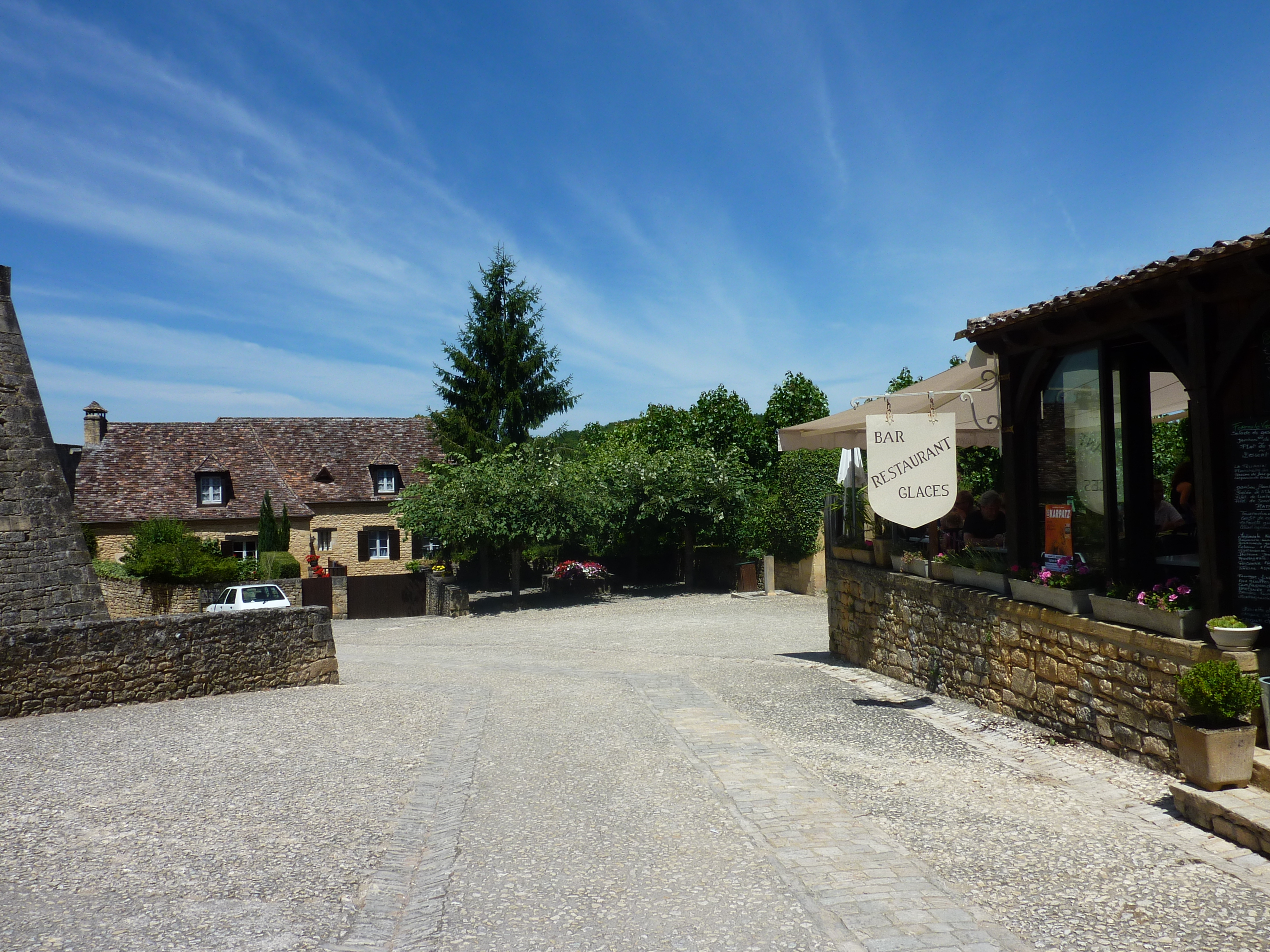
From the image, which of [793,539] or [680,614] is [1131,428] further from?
[793,539]

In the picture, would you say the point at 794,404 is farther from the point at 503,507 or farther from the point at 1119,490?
the point at 1119,490

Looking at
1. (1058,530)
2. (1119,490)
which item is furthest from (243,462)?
(1119,490)

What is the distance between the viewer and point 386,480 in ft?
115

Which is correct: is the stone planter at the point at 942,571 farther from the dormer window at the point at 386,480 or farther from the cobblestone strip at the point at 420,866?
the dormer window at the point at 386,480

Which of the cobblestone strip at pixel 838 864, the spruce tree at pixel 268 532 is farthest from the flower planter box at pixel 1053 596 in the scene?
the spruce tree at pixel 268 532

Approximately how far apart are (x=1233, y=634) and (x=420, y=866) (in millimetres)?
5104

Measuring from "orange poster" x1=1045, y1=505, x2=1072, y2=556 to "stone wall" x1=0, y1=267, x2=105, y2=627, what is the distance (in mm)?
13571

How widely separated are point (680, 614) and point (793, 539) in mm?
4179

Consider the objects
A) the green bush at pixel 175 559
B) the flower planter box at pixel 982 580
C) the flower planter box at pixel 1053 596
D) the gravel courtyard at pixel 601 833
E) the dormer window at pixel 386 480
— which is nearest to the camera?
the gravel courtyard at pixel 601 833

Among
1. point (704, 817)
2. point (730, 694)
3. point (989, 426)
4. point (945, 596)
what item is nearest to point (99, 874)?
point (704, 817)

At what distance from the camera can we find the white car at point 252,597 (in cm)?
1988

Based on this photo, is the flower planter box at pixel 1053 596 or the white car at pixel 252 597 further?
the white car at pixel 252 597

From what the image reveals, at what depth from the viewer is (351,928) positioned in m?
4.28

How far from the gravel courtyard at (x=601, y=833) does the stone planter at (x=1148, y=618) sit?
100cm
